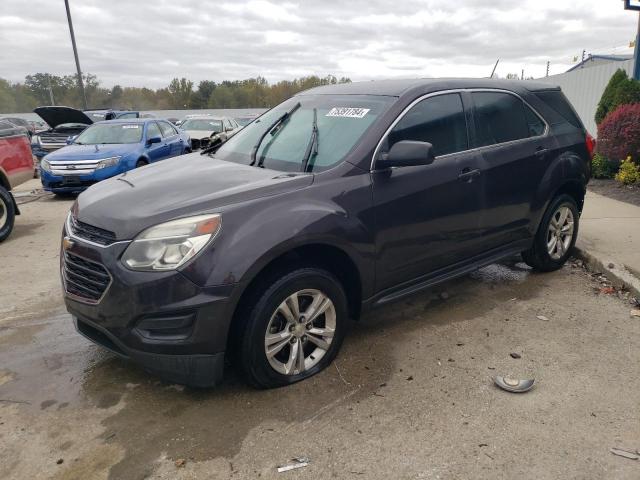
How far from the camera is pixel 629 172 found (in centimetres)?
903

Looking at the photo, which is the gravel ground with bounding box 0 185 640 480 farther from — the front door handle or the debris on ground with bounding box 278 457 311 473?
the front door handle

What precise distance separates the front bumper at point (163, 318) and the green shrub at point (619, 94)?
9.74 m

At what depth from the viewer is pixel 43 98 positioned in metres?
60.9

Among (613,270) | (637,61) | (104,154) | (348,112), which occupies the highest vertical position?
(637,61)

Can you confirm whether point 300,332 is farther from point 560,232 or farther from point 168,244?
point 560,232

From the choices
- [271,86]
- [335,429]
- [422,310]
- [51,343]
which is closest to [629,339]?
[422,310]

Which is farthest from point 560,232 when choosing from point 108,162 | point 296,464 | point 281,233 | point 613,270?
point 108,162

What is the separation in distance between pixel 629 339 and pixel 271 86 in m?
78.5

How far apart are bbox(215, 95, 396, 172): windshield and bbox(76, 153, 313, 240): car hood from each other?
0.64 ft

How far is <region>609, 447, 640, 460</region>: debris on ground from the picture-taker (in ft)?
8.27

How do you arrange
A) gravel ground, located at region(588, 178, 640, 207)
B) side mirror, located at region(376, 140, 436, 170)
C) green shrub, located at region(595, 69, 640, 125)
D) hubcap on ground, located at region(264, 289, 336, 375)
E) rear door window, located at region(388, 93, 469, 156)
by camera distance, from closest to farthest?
hubcap on ground, located at region(264, 289, 336, 375) → side mirror, located at region(376, 140, 436, 170) → rear door window, located at region(388, 93, 469, 156) → gravel ground, located at region(588, 178, 640, 207) → green shrub, located at region(595, 69, 640, 125)

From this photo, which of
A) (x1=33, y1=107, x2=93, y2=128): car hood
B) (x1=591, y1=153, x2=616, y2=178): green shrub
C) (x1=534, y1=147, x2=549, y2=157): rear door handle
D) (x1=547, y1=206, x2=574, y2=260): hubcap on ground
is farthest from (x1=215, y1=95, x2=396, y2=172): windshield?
(x1=33, y1=107, x2=93, y2=128): car hood

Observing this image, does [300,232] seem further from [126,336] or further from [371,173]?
[126,336]

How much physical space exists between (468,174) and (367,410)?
1.99 m
